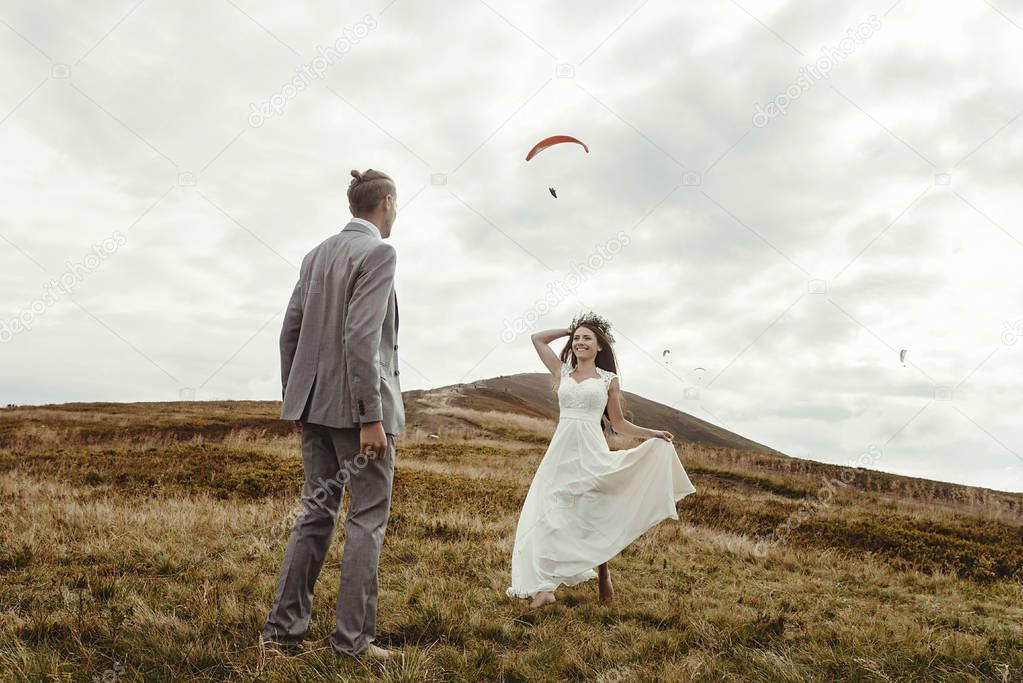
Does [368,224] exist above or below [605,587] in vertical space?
above

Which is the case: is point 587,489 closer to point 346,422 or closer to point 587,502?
point 587,502

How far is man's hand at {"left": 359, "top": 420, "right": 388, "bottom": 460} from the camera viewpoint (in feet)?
13.9

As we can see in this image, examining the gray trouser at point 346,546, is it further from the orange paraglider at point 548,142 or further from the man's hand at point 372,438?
the orange paraglider at point 548,142

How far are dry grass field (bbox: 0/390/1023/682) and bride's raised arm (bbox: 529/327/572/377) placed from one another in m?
2.58

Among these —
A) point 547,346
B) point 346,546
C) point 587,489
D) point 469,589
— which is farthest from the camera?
point 547,346

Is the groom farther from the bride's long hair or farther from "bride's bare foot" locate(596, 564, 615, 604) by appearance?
the bride's long hair

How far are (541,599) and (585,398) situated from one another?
2289mm

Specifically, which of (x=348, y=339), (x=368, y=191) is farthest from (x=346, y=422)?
(x=368, y=191)

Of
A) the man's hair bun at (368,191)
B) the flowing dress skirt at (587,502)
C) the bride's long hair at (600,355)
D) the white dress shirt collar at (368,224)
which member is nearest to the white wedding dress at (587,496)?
the flowing dress skirt at (587,502)

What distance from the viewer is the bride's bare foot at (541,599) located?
257 inches

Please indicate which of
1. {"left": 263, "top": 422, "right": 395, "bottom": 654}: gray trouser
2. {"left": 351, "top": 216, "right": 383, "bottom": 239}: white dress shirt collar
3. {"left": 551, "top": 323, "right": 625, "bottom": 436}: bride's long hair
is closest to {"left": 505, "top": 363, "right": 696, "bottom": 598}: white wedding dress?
{"left": 551, "top": 323, "right": 625, "bottom": 436}: bride's long hair

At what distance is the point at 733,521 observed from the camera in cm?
1430

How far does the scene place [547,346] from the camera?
26.3 ft

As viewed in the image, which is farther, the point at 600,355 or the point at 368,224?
the point at 600,355
